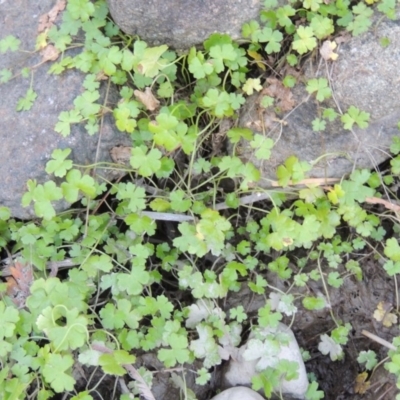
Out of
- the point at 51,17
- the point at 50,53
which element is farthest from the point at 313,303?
the point at 51,17

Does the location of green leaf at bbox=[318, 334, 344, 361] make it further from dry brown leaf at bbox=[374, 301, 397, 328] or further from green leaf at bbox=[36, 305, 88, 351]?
green leaf at bbox=[36, 305, 88, 351]

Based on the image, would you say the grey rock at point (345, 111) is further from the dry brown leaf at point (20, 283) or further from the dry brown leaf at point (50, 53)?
the dry brown leaf at point (20, 283)

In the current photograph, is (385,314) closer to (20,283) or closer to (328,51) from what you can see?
(328,51)

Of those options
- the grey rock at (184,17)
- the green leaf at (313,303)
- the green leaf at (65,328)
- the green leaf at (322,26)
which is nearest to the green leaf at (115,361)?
the green leaf at (65,328)

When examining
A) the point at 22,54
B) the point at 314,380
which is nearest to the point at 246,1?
the point at 22,54

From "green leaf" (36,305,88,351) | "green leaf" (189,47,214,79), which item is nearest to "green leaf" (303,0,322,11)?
"green leaf" (189,47,214,79)

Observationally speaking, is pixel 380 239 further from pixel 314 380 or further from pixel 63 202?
pixel 63 202
